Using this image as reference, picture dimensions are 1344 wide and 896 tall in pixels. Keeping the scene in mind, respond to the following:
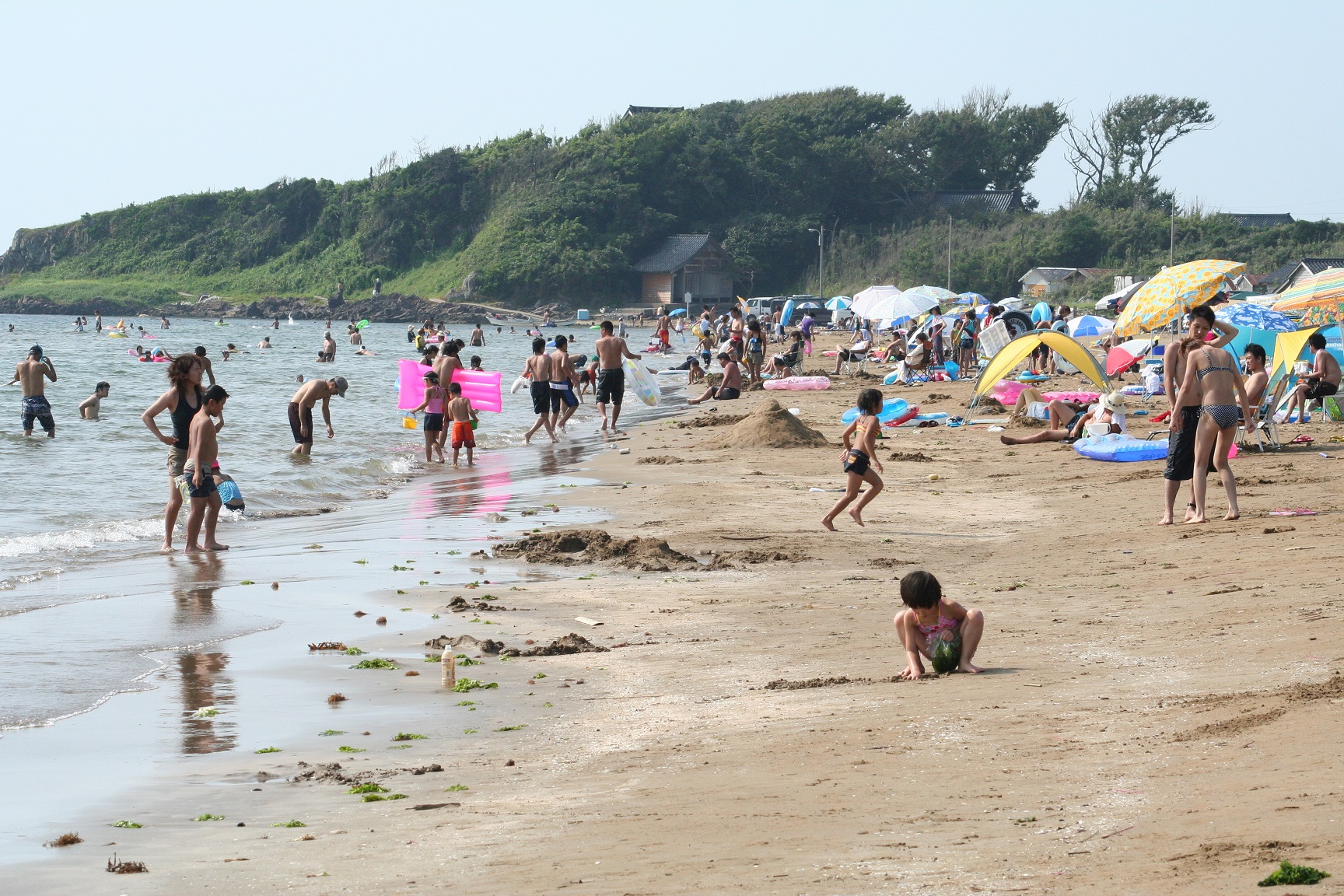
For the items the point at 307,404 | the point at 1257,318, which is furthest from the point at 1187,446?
the point at 307,404

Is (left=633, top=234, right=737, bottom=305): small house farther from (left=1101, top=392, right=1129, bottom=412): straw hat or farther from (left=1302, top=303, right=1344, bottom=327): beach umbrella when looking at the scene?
(left=1101, top=392, right=1129, bottom=412): straw hat

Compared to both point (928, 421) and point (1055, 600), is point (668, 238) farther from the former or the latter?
point (1055, 600)

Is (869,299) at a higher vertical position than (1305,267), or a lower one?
lower

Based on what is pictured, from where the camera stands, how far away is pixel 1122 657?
18.0ft

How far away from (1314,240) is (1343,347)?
48736 mm

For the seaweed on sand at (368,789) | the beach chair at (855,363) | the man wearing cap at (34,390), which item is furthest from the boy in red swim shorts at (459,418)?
the beach chair at (855,363)

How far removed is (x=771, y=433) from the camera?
1614cm

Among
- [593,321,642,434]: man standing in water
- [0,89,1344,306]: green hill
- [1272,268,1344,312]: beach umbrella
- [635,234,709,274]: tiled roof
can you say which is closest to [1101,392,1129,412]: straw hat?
[1272,268,1344,312]: beach umbrella

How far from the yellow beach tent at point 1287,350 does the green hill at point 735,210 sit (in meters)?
50.9

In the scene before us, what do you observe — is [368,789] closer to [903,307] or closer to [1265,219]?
[903,307]

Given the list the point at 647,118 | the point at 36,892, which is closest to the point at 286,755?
the point at 36,892

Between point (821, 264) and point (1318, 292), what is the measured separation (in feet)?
186

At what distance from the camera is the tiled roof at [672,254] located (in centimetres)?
7569

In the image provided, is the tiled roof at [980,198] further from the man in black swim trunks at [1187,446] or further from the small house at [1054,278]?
the man in black swim trunks at [1187,446]
